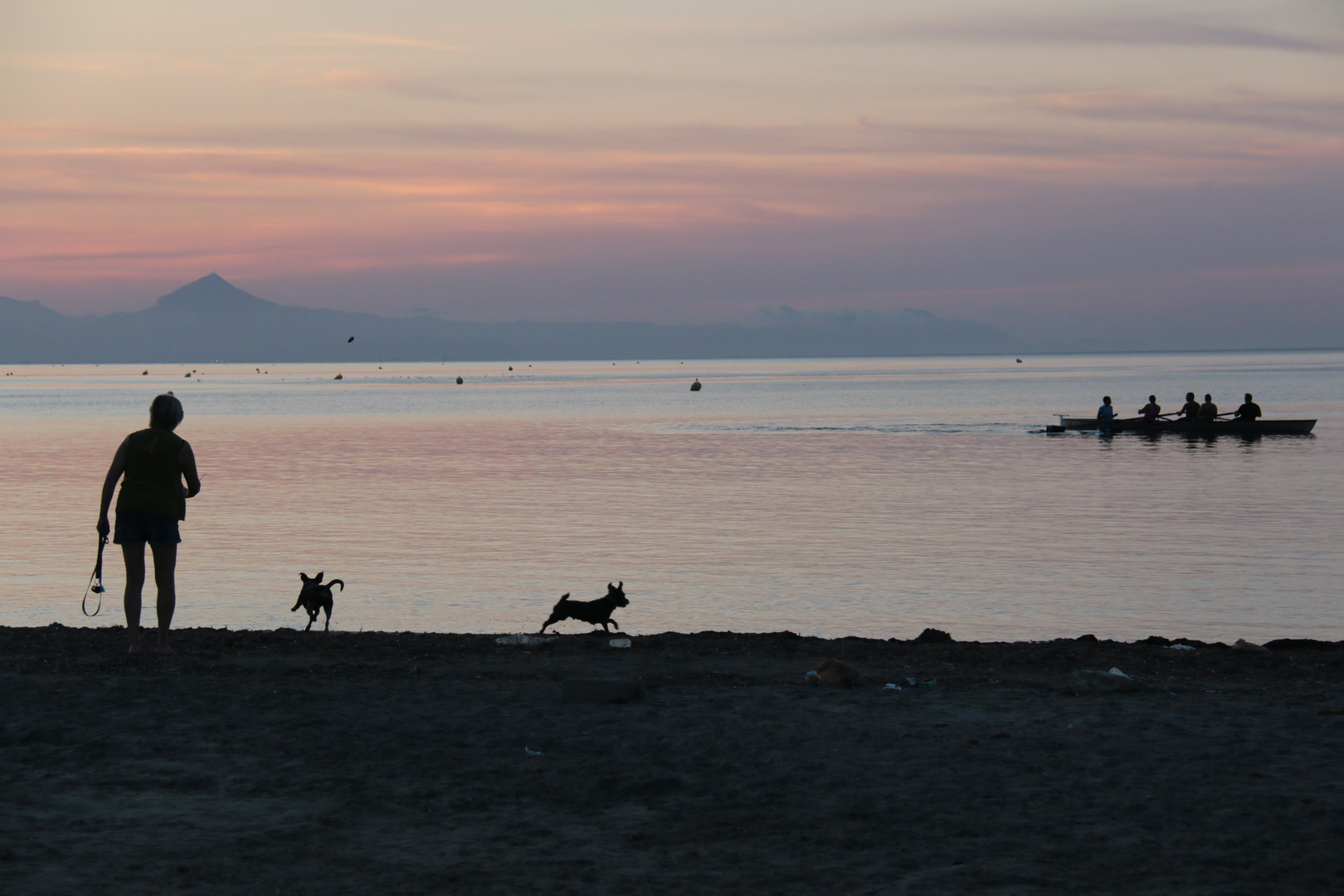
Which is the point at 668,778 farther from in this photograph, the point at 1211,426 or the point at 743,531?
the point at 1211,426

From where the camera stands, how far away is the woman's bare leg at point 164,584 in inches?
408

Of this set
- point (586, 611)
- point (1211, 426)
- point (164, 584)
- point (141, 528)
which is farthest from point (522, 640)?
point (1211, 426)

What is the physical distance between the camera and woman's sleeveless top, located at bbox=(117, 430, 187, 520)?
1020cm

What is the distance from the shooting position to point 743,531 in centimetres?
2539

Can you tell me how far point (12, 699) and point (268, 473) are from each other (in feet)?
105

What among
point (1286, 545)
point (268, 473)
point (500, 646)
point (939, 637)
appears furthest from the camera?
point (268, 473)

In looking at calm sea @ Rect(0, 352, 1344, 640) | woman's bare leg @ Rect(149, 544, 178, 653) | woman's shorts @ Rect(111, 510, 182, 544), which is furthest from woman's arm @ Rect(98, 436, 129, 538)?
calm sea @ Rect(0, 352, 1344, 640)

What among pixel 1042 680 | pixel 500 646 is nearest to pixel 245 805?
pixel 500 646

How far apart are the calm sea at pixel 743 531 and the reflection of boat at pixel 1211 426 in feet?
2.17

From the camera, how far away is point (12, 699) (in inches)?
356

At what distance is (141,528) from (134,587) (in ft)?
2.00

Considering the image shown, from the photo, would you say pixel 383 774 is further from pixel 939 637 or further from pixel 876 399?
pixel 876 399

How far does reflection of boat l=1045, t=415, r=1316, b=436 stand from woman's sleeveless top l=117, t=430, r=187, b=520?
150 ft

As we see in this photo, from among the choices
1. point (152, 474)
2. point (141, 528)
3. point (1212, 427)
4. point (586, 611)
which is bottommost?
point (586, 611)
